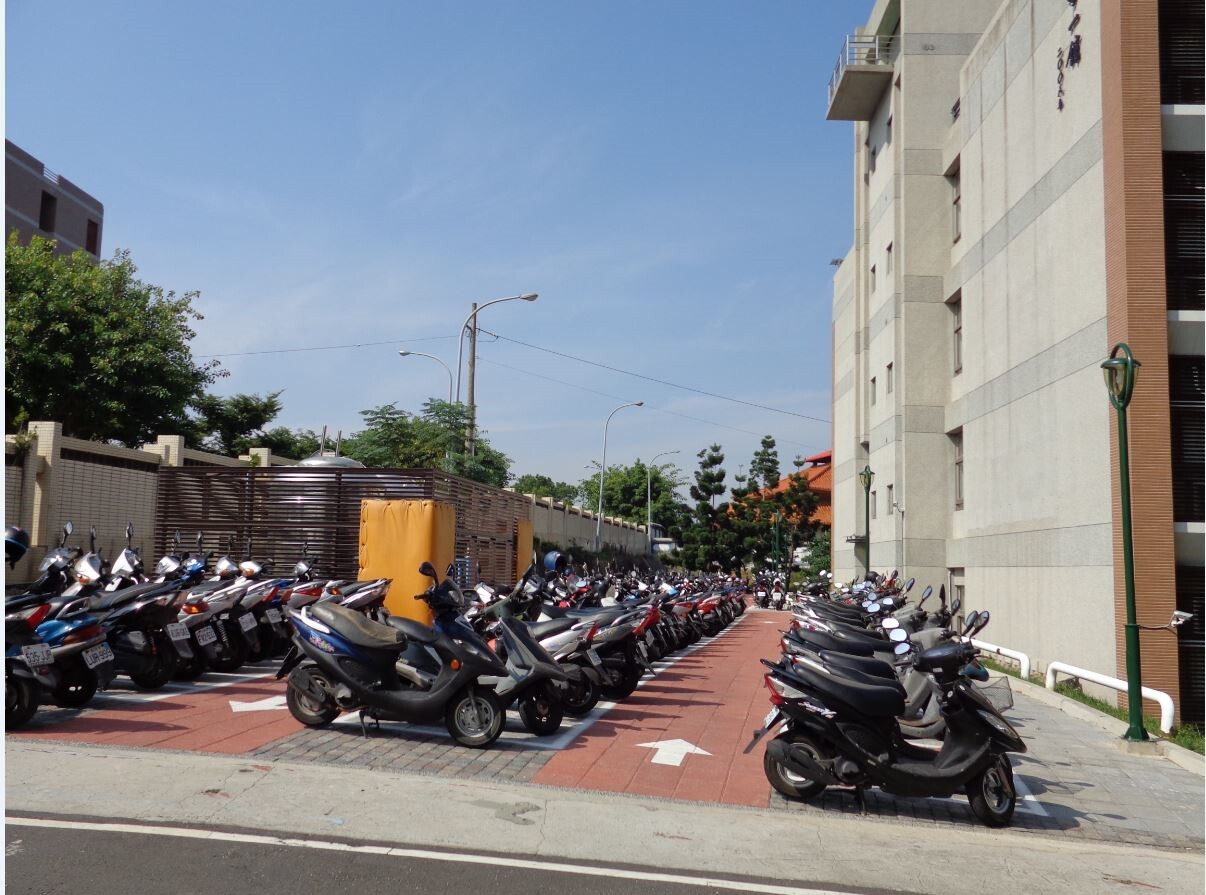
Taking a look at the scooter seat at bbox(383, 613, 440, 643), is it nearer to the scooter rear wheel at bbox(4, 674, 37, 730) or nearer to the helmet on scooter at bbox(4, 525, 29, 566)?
the scooter rear wheel at bbox(4, 674, 37, 730)

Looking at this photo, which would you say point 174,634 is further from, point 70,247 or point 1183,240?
point 70,247

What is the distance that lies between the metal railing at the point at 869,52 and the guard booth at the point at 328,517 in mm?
16492

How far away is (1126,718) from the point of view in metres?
13.1

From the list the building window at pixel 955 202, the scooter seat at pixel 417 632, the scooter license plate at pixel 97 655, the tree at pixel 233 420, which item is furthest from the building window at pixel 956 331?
the tree at pixel 233 420

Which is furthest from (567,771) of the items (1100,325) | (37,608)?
(1100,325)

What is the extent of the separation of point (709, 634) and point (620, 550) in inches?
1096

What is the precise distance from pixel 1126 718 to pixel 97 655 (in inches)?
452

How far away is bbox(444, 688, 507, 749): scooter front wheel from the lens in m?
8.52

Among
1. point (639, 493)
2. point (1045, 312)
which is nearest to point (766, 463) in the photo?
point (639, 493)

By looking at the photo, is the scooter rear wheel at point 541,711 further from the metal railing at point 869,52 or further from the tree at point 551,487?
the tree at point 551,487

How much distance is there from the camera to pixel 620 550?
50.8m

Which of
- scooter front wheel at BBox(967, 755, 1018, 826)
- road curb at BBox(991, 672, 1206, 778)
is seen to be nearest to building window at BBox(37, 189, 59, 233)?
road curb at BBox(991, 672, 1206, 778)

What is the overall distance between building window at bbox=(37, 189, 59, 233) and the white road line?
52.2 meters

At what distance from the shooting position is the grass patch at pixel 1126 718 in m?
12.2
